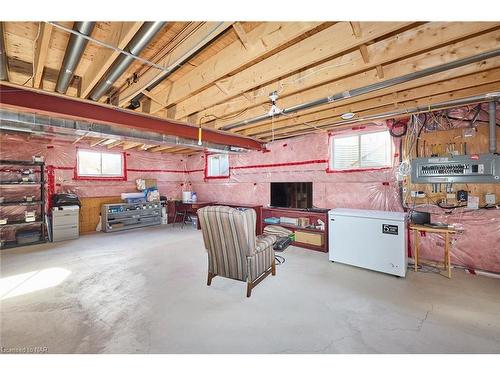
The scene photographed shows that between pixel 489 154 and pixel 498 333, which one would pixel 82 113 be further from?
pixel 489 154

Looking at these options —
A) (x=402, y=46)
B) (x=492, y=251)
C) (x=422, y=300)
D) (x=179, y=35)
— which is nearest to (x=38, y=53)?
(x=179, y=35)

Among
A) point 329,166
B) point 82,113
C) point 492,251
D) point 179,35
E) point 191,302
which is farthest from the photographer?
point 329,166

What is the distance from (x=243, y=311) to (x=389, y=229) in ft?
7.90

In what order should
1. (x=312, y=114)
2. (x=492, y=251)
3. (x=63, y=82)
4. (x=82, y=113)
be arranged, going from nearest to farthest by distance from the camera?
(x=63, y=82) < (x=82, y=113) < (x=492, y=251) < (x=312, y=114)

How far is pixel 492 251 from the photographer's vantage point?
10.1ft

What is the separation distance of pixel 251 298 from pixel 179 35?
9.09 feet

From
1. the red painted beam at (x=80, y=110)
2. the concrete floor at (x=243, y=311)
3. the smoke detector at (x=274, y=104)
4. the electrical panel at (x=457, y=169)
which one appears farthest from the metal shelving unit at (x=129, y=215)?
the electrical panel at (x=457, y=169)

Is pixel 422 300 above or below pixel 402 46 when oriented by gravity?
below

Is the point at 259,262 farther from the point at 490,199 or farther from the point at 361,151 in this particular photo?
the point at 490,199

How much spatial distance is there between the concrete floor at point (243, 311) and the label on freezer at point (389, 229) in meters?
0.66

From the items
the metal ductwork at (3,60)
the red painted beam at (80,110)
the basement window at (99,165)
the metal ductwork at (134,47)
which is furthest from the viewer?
the basement window at (99,165)

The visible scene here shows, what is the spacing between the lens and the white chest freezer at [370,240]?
304cm

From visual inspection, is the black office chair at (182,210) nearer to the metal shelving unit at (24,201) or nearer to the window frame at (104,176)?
the window frame at (104,176)

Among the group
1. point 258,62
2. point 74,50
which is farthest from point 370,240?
point 74,50
